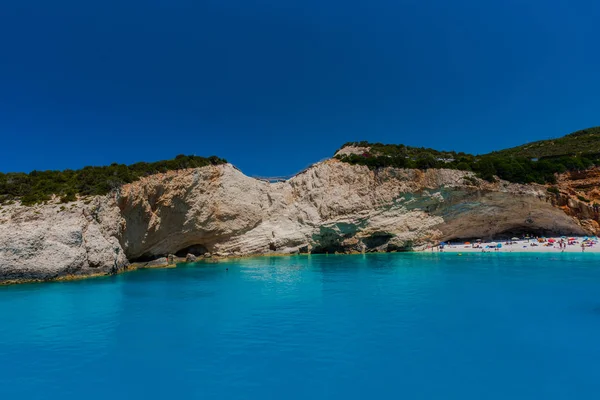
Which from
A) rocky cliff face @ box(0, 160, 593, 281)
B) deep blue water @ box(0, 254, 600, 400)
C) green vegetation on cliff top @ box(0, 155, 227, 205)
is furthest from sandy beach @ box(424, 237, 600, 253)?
green vegetation on cliff top @ box(0, 155, 227, 205)

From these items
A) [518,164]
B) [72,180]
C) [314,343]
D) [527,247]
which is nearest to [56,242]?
[72,180]

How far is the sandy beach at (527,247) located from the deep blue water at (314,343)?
58.5 feet

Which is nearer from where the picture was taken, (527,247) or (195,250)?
Answer: (527,247)

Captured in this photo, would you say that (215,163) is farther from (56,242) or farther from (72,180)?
(56,242)

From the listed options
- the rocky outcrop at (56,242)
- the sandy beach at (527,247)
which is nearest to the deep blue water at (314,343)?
the rocky outcrop at (56,242)

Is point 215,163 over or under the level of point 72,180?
over

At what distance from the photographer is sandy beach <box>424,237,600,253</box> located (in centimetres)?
3133

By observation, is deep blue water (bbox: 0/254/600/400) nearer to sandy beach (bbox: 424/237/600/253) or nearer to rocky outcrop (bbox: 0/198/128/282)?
rocky outcrop (bbox: 0/198/128/282)

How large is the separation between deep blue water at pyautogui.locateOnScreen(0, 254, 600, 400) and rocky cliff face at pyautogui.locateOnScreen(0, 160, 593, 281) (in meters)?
15.9

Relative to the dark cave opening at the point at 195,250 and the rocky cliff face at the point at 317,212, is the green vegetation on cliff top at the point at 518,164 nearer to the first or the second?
the rocky cliff face at the point at 317,212

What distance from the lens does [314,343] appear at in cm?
930

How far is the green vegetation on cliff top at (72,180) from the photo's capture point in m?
27.1

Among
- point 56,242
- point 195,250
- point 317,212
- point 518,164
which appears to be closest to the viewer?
point 56,242

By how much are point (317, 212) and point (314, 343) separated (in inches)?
1220
